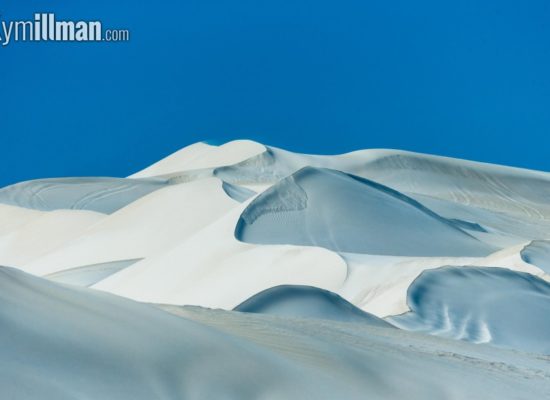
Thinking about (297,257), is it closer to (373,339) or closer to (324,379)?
(373,339)

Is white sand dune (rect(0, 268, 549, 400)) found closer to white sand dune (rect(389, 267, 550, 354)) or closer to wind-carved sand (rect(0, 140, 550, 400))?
wind-carved sand (rect(0, 140, 550, 400))

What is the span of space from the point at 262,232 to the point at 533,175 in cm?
2329

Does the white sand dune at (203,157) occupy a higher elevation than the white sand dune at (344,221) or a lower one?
higher

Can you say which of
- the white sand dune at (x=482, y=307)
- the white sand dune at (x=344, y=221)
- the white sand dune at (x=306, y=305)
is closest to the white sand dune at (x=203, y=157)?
the white sand dune at (x=344, y=221)

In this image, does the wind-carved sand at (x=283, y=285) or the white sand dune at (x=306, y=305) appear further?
the white sand dune at (x=306, y=305)

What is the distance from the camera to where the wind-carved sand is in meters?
5.16

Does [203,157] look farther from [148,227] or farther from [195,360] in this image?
[195,360]

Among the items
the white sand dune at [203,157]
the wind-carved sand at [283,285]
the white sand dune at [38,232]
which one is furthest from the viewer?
the white sand dune at [203,157]

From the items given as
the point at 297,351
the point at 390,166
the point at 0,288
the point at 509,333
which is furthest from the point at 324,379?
the point at 390,166

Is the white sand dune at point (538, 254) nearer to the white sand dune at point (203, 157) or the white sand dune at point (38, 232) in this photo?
the white sand dune at point (38, 232)

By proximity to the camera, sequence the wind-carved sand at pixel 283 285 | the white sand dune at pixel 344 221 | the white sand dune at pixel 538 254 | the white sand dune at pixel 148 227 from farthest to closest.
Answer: the white sand dune at pixel 148 227
the white sand dune at pixel 344 221
the white sand dune at pixel 538 254
the wind-carved sand at pixel 283 285

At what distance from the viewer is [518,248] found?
15789mm

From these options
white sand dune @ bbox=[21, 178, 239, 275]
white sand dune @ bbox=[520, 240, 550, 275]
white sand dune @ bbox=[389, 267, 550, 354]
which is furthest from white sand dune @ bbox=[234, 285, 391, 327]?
white sand dune @ bbox=[21, 178, 239, 275]

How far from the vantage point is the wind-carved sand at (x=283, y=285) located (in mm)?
5164
